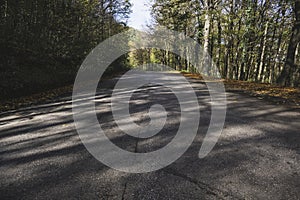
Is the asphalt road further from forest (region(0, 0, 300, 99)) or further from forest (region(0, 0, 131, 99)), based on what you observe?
forest (region(0, 0, 300, 99))

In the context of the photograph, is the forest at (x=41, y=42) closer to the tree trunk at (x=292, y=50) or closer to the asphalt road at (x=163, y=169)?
the asphalt road at (x=163, y=169)

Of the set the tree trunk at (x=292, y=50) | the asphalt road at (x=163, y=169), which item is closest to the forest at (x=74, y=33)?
the tree trunk at (x=292, y=50)

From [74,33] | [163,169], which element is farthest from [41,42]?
[163,169]

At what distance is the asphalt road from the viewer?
2.36 m

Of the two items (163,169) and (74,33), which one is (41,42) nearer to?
(74,33)

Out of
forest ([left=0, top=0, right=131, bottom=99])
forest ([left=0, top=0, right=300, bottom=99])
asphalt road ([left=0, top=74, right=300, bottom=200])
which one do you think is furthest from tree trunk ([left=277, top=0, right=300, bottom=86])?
forest ([left=0, top=0, right=131, bottom=99])

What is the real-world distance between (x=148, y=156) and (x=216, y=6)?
1623 centimetres

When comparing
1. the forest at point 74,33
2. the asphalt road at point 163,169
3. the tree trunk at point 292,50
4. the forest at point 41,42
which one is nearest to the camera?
the asphalt road at point 163,169

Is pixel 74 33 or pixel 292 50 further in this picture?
pixel 74 33

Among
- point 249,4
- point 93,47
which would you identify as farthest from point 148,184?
point 249,4

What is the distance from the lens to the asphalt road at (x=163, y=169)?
2.36m

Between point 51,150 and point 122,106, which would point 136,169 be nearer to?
point 51,150

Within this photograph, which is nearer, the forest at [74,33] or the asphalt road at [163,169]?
the asphalt road at [163,169]

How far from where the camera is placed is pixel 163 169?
2.83 metres
